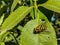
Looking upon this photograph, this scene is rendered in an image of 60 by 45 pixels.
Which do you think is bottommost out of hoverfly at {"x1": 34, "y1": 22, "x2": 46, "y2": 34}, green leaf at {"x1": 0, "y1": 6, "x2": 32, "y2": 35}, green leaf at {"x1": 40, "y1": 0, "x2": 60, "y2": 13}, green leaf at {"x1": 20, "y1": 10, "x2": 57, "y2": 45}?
green leaf at {"x1": 20, "y1": 10, "x2": 57, "y2": 45}

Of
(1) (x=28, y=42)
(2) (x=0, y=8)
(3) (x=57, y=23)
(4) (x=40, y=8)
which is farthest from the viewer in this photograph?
(3) (x=57, y=23)

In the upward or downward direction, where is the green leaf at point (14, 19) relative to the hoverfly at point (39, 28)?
upward

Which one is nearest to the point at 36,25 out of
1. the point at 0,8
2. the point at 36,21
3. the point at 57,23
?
the point at 36,21

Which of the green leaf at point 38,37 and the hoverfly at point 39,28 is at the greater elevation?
the hoverfly at point 39,28

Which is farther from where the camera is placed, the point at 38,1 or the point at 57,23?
the point at 57,23

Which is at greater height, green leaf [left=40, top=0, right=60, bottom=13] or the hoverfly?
green leaf [left=40, top=0, right=60, bottom=13]

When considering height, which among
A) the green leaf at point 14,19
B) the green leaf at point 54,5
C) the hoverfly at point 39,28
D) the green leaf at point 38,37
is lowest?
the green leaf at point 38,37

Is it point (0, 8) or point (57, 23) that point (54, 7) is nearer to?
point (0, 8)

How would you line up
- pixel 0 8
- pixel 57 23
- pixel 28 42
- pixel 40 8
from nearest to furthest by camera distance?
pixel 28 42 < pixel 40 8 < pixel 0 8 < pixel 57 23

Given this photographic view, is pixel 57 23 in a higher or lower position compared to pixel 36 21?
lower

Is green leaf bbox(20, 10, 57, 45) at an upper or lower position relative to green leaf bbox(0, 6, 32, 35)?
lower

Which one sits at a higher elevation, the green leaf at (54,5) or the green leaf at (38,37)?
the green leaf at (54,5)
